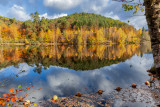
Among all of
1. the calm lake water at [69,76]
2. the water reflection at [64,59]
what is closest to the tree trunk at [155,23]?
the calm lake water at [69,76]

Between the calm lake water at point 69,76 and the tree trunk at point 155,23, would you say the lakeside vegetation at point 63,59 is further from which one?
the tree trunk at point 155,23

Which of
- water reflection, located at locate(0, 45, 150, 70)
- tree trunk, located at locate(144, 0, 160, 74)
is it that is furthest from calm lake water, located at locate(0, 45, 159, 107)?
tree trunk, located at locate(144, 0, 160, 74)

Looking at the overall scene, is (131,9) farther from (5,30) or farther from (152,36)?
(5,30)

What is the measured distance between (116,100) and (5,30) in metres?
95.7

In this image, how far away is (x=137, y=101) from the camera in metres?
6.16

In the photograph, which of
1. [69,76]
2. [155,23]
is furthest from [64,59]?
[155,23]

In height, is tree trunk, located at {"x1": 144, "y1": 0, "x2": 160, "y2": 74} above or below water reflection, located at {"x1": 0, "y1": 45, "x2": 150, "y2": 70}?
above

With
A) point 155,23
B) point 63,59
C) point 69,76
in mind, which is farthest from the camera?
point 63,59

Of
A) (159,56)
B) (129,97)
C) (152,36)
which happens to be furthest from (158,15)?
(129,97)

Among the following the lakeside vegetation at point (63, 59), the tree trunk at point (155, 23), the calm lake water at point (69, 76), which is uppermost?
the tree trunk at point (155, 23)

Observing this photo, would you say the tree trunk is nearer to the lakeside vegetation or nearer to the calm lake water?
the calm lake water

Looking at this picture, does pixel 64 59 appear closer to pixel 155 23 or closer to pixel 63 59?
pixel 63 59

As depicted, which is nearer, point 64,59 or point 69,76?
point 69,76

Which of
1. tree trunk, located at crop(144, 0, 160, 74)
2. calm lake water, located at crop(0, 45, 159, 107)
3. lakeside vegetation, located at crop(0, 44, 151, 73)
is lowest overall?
calm lake water, located at crop(0, 45, 159, 107)
